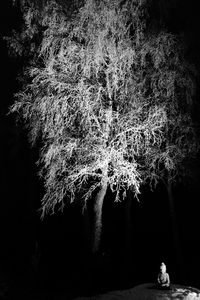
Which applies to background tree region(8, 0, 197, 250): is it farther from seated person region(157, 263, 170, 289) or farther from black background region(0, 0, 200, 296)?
seated person region(157, 263, 170, 289)

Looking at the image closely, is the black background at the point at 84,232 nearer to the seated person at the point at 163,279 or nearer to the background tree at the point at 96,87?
the background tree at the point at 96,87

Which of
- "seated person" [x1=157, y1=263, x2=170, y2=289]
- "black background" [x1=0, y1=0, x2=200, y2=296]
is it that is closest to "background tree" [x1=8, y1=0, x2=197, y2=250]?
"black background" [x1=0, y1=0, x2=200, y2=296]

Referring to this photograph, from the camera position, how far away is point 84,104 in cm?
1370

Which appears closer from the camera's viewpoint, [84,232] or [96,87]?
[96,87]

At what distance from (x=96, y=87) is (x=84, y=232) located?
19.6 ft

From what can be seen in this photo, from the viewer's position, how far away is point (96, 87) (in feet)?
45.9

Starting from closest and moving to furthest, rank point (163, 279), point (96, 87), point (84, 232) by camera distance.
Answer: point (163, 279) < point (96, 87) < point (84, 232)

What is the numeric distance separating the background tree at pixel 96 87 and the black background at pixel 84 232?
1.37 meters

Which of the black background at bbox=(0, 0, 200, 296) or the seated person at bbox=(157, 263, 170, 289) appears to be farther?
the black background at bbox=(0, 0, 200, 296)

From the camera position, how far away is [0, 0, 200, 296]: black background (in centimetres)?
1481

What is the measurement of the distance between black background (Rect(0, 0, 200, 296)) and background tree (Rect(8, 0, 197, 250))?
137 cm

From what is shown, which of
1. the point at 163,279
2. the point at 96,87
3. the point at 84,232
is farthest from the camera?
the point at 84,232

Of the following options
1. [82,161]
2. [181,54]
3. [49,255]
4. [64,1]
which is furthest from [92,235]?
[64,1]

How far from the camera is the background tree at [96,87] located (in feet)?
44.6
